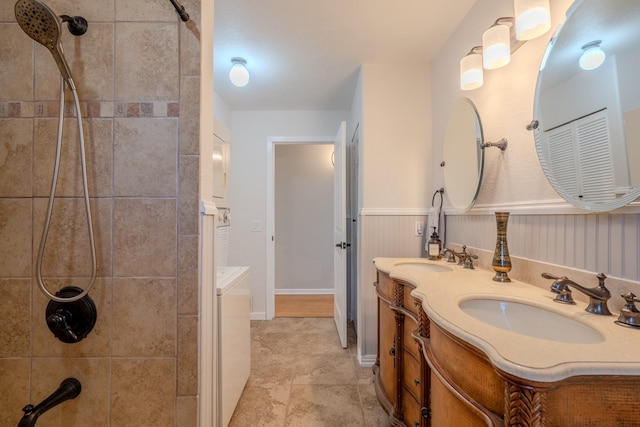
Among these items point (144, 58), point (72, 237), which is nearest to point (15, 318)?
point (72, 237)

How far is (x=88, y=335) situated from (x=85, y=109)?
0.84 meters

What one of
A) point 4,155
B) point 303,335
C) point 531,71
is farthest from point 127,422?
point 531,71

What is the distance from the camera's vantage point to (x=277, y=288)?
13.4ft

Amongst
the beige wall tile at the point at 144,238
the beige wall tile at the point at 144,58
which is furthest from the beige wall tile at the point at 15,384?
the beige wall tile at the point at 144,58

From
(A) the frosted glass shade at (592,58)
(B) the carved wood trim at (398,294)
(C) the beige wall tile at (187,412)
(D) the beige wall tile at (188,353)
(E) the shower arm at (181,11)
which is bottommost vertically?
(C) the beige wall tile at (187,412)

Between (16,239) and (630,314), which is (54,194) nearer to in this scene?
(16,239)

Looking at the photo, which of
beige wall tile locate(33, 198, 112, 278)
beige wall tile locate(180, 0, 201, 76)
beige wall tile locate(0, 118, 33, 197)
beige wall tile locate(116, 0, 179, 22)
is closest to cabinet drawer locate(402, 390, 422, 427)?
beige wall tile locate(33, 198, 112, 278)

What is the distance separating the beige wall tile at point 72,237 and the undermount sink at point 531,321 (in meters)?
1.32

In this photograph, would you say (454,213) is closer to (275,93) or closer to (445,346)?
(445,346)

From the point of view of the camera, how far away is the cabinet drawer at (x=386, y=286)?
1.44 metres

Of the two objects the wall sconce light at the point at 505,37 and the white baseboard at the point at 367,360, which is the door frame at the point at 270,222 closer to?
the white baseboard at the point at 367,360

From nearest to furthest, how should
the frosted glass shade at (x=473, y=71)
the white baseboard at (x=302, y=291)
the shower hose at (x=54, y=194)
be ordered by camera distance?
the shower hose at (x=54, y=194) < the frosted glass shade at (x=473, y=71) < the white baseboard at (x=302, y=291)

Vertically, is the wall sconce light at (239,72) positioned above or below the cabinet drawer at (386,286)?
above

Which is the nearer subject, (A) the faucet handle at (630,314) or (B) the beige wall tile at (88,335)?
(A) the faucet handle at (630,314)
